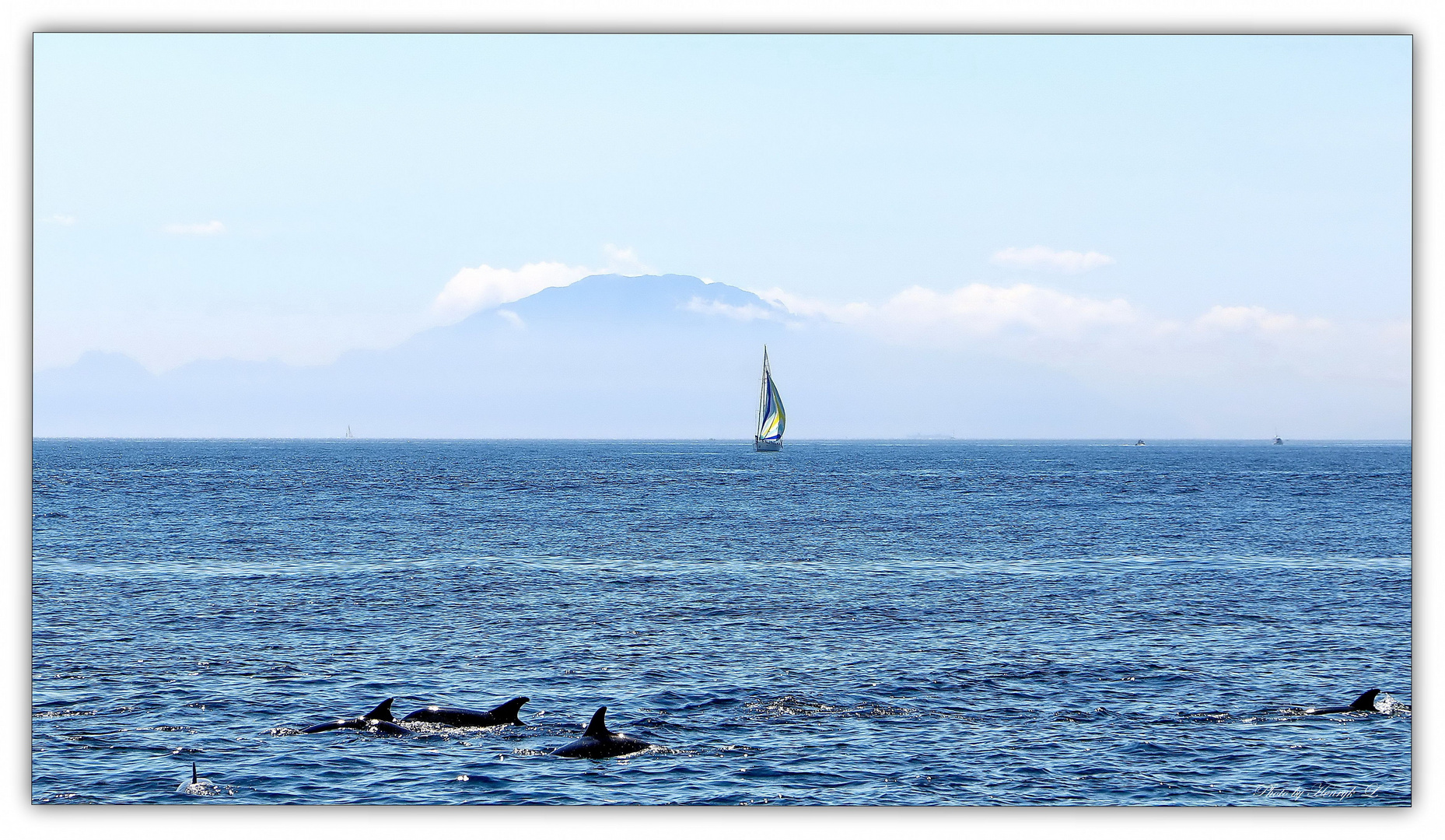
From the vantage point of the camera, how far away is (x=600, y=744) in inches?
1083

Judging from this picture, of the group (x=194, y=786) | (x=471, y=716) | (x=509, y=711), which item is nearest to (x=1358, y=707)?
(x=509, y=711)

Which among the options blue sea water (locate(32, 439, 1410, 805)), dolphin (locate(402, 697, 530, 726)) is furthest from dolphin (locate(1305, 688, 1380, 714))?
dolphin (locate(402, 697, 530, 726))

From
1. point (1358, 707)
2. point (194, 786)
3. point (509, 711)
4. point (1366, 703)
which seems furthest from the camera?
point (1366, 703)

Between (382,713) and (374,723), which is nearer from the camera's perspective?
(374,723)

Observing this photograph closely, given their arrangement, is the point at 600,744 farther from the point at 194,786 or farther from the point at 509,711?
the point at 194,786

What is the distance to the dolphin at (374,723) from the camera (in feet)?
94.8

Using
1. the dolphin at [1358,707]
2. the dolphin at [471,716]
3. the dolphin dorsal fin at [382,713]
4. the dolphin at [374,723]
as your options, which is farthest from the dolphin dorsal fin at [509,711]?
the dolphin at [1358,707]

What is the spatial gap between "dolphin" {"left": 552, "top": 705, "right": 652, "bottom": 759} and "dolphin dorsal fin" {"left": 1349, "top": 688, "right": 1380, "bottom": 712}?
56.9 feet

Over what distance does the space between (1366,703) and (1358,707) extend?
0.91ft

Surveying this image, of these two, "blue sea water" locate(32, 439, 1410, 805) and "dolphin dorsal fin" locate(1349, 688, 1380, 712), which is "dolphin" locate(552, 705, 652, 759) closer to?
"blue sea water" locate(32, 439, 1410, 805)

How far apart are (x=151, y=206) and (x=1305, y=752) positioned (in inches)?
1209

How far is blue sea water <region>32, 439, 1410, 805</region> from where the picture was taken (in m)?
25.7

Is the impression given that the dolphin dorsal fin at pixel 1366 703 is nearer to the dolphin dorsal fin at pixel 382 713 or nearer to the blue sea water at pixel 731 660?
the blue sea water at pixel 731 660

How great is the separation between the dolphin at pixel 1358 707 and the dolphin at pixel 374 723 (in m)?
21.8
